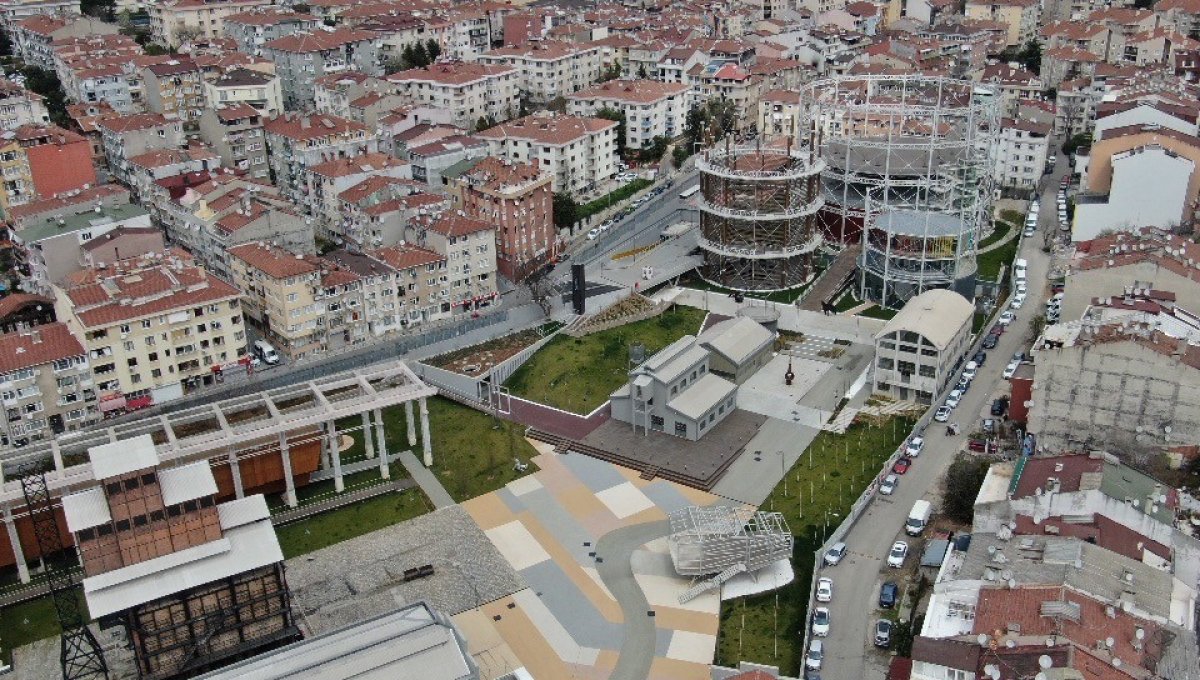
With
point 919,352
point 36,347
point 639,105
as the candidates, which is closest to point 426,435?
point 36,347

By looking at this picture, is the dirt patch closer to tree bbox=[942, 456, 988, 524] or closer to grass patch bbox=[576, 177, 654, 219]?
grass patch bbox=[576, 177, 654, 219]

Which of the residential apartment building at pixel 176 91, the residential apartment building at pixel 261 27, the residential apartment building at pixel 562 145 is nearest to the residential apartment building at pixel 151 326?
the residential apartment building at pixel 562 145

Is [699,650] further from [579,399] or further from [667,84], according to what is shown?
[667,84]

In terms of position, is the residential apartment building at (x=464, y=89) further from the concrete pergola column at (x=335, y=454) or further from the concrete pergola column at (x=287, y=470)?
the concrete pergola column at (x=287, y=470)

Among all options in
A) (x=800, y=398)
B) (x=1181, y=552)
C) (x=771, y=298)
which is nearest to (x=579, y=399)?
(x=800, y=398)

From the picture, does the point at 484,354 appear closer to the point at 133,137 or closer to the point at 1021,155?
the point at 133,137

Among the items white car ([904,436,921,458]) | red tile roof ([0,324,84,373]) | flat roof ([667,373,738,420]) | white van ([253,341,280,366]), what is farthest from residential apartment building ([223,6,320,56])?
white car ([904,436,921,458])
